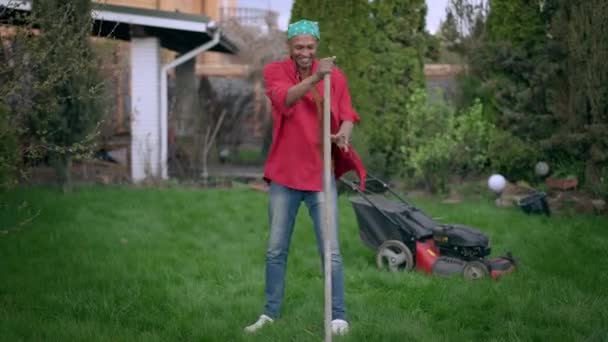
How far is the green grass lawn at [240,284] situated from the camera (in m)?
4.98

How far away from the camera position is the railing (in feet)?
86.2

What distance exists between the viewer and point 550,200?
1014cm

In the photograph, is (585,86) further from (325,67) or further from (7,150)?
(7,150)

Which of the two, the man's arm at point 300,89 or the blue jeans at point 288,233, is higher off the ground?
the man's arm at point 300,89

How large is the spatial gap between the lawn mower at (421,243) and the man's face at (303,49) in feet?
5.69

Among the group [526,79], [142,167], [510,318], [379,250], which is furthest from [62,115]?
[510,318]

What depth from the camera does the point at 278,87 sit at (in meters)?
4.67

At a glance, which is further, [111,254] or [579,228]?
[579,228]

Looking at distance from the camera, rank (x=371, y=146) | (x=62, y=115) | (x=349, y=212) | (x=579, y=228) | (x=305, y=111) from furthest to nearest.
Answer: (x=371, y=146)
(x=62, y=115)
(x=349, y=212)
(x=579, y=228)
(x=305, y=111)

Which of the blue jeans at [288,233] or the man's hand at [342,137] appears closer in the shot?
the man's hand at [342,137]

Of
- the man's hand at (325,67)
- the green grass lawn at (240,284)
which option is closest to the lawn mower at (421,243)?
the green grass lawn at (240,284)

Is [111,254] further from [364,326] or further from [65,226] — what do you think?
[364,326]

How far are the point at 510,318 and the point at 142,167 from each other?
8.51m

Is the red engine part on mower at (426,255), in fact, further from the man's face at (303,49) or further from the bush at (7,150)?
the bush at (7,150)
